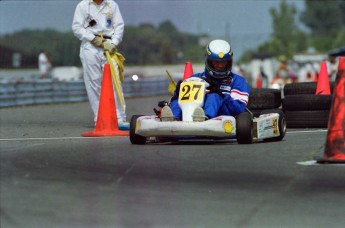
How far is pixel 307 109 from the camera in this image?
14688 mm

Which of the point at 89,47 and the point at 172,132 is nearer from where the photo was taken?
the point at 172,132

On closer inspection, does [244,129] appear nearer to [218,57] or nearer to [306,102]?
[218,57]

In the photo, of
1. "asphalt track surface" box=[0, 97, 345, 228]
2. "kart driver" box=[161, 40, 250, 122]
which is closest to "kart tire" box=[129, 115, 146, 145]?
"kart driver" box=[161, 40, 250, 122]

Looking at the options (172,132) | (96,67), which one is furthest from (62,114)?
(172,132)

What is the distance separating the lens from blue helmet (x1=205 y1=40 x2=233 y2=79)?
1189 cm

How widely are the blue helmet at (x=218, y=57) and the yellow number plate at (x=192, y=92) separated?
0.50 metres

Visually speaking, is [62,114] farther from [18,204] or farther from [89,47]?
[18,204]

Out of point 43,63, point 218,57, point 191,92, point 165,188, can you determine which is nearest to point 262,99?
point 218,57

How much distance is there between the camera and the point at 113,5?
14.5 meters

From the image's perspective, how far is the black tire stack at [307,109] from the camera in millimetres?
14547

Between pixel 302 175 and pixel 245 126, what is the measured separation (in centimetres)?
259

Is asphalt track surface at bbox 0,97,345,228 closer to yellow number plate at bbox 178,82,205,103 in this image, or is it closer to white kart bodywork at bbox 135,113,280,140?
white kart bodywork at bbox 135,113,280,140

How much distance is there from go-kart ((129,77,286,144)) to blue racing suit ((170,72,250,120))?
0.39 feet

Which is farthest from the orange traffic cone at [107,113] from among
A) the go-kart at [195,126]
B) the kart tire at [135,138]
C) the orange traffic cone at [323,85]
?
the orange traffic cone at [323,85]
